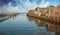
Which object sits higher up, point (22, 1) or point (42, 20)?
point (22, 1)

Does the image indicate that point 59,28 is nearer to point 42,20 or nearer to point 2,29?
point 42,20

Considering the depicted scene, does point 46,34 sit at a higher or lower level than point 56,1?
lower

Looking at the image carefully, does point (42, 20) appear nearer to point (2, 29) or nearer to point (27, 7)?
point (27, 7)

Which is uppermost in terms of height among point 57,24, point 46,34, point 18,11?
point 18,11

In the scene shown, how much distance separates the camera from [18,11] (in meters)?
4.18

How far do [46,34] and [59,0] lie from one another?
0.99 meters

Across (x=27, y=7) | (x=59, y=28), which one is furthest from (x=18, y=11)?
(x=59, y=28)

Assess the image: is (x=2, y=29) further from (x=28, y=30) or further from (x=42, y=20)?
(x=42, y=20)

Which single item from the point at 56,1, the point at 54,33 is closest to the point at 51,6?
the point at 56,1

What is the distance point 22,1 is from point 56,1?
→ 0.93 metres

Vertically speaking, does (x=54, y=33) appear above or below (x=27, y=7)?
below

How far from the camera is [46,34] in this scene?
4102 mm

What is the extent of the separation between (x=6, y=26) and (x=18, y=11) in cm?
53

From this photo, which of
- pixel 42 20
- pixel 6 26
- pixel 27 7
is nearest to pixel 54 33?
pixel 42 20
